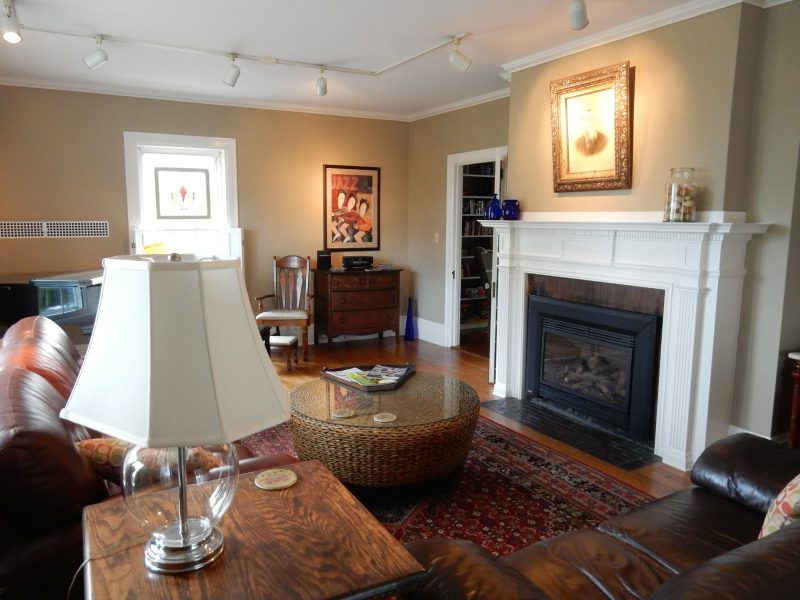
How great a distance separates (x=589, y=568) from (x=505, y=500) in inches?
49.8

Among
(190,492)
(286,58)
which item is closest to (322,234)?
(286,58)

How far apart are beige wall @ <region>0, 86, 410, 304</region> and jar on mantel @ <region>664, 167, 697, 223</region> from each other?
3870 mm

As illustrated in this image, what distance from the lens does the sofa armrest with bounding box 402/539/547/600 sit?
1.15 metres

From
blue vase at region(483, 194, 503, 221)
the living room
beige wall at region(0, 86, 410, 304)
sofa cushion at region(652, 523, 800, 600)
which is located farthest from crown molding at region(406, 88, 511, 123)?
sofa cushion at region(652, 523, 800, 600)

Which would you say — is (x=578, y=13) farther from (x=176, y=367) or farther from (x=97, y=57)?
(x=97, y=57)

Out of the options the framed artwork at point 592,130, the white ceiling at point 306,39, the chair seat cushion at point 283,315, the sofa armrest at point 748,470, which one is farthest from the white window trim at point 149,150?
the sofa armrest at point 748,470

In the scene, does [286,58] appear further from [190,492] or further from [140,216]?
[190,492]

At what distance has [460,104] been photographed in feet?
18.8

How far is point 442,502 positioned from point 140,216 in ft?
13.5

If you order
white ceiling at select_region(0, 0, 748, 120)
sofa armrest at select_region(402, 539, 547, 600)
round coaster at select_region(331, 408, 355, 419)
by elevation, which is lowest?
round coaster at select_region(331, 408, 355, 419)

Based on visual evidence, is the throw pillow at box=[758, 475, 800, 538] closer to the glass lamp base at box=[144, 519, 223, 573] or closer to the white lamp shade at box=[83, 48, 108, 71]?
the glass lamp base at box=[144, 519, 223, 573]

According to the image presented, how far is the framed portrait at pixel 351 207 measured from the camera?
632 cm

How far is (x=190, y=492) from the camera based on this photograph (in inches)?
48.2

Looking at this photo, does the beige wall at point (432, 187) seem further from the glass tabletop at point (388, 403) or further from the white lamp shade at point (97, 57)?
the white lamp shade at point (97, 57)
